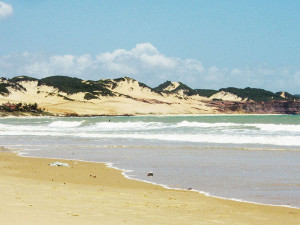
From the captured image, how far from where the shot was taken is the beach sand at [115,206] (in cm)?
679

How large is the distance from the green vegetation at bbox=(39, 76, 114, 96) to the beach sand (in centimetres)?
13833

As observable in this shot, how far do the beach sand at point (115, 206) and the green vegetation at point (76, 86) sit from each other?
13833 centimetres

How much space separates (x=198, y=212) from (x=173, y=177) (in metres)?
4.73

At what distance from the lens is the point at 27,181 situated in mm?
10852

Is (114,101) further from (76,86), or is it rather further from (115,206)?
(115,206)

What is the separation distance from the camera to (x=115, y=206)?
26.0ft

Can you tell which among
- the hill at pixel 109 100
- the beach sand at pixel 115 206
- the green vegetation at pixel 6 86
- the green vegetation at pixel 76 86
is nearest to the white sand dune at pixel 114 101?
the hill at pixel 109 100

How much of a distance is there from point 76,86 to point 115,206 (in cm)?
15376

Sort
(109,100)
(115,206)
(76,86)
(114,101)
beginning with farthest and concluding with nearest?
1. (76,86)
2. (109,100)
3. (114,101)
4. (115,206)

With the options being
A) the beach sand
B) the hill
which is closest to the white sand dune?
the hill

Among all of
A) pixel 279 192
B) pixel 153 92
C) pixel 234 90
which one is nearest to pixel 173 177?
pixel 279 192

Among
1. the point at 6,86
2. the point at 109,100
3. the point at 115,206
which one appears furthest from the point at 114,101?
the point at 115,206

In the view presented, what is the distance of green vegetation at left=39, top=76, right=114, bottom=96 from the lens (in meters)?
149

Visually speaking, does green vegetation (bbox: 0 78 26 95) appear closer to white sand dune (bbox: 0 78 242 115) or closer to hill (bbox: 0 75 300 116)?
hill (bbox: 0 75 300 116)
